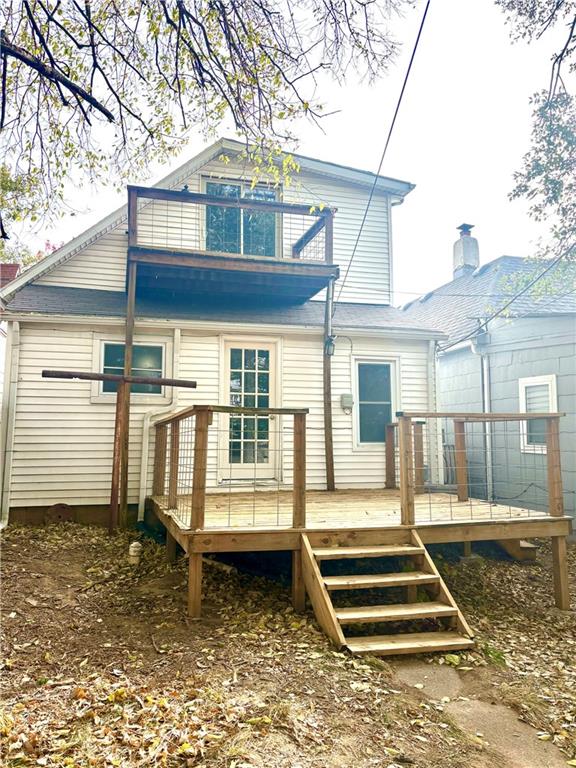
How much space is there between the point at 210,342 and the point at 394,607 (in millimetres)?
4840

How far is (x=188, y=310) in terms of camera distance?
26.3 ft

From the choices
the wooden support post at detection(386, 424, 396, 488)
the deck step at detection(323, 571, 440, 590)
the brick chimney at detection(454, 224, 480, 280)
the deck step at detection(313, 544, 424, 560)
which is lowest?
the deck step at detection(323, 571, 440, 590)

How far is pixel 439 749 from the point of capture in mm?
2582

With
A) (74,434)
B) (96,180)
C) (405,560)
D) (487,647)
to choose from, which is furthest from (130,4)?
(487,647)

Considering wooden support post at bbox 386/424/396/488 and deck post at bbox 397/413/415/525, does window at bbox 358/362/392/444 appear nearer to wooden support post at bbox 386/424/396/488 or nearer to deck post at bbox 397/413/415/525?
wooden support post at bbox 386/424/396/488

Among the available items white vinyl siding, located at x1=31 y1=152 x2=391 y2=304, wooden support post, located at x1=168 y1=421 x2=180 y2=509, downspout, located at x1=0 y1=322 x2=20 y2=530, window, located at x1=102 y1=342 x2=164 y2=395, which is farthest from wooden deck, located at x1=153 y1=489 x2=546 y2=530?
white vinyl siding, located at x1=31 y1=152 x2=391 y2=304

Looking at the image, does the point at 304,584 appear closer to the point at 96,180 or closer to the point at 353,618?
the point at 353,618

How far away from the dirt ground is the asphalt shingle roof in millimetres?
3622

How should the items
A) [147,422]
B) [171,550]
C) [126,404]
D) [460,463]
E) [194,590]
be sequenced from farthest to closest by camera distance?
[147,422], [126,404], [460,463], [171,550], [194,590]

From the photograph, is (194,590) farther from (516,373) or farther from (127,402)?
(516,373)

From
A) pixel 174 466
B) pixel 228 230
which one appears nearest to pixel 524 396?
pixel 228 230

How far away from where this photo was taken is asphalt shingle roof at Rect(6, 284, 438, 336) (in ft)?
24.0

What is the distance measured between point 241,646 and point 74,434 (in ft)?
15.1

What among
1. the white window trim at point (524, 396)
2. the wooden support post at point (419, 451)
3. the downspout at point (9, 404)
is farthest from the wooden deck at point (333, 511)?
the white window trim at point (524, 396)
